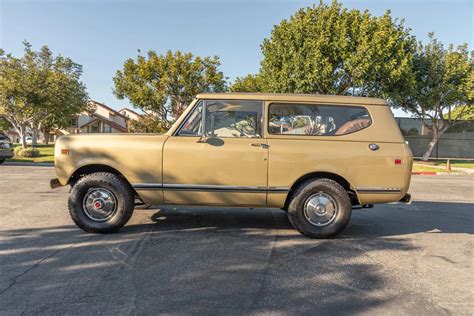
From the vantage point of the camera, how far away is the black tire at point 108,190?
480cm

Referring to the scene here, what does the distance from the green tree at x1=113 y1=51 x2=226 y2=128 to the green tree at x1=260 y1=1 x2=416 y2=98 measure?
8.59m

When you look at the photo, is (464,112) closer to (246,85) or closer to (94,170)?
(246,85)

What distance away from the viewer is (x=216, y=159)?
15.6 ft

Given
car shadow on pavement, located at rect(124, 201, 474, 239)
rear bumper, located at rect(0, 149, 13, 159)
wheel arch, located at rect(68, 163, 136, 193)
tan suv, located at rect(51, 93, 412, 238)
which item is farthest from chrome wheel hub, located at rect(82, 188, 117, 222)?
rear bumper, located at rect(0, 149, 13, 159)

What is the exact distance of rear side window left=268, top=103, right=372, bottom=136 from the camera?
4.90 metres

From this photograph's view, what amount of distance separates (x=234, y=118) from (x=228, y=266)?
2.13 m

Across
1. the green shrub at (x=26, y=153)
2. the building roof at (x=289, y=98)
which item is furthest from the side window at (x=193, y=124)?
the green shrub at (x=26, y=153)

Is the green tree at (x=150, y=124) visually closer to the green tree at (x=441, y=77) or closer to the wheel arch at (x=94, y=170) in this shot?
the green tree at (x=441, y=77)

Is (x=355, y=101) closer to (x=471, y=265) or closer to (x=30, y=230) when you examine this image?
(x=471, y=265)

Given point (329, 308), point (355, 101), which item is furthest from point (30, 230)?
point (355, 101)

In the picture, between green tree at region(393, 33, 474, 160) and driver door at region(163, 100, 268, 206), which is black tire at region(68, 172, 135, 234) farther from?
green tree at region(393, 33, 474, 160)

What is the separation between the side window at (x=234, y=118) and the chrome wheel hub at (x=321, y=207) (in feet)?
3.94

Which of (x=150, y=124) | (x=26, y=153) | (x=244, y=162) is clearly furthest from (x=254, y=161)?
(x=150, y=124)

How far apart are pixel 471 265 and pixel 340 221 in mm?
1588
